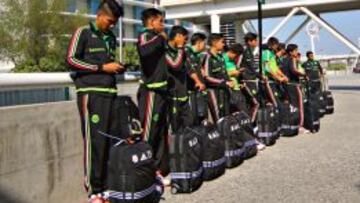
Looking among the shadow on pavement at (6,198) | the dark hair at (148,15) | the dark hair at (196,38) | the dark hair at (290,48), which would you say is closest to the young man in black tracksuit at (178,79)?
the dark hair at (148,15)

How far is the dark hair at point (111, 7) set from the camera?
553 centimetres

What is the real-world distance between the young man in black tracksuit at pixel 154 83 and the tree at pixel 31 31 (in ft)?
140

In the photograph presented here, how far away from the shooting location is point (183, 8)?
40438 millimetres

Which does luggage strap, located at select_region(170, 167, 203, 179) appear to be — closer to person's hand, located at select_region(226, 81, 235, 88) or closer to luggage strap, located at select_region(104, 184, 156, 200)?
luggage strap, located at select_region(104, 184, 156, 200)

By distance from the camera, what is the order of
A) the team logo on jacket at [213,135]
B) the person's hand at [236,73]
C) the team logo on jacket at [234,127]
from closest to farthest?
the team logo on jacket at [213,135], the team logo on jacket at [234,127], the person's hand at [236,73]

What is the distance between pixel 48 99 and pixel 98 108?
59cm

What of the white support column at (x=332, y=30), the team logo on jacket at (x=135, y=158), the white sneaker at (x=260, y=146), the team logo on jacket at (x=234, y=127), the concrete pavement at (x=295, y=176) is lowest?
the concrete pavement at (x=295, y=176)

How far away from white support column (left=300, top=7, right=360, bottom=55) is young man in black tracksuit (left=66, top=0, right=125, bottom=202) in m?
32.5

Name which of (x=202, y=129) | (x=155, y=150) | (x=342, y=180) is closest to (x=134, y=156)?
(x=155, y=150)

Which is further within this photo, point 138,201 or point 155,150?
point 155,150

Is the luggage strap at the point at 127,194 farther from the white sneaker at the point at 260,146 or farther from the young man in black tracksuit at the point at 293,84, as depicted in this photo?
the young man in black tracksuit at the point at 293,84

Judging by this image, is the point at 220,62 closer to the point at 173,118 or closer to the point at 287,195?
the point at 173,118

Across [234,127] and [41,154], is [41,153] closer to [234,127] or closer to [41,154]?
[41,154]

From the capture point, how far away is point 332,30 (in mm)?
38594
